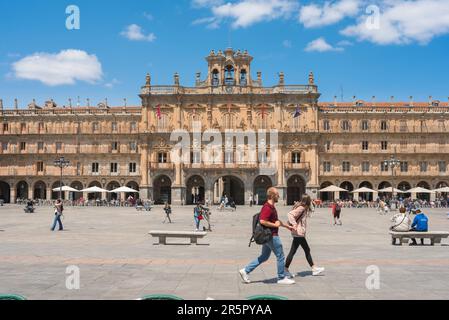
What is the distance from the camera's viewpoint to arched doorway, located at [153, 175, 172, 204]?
64.1 meters

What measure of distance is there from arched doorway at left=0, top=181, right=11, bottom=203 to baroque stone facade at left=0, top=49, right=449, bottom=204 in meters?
2.40

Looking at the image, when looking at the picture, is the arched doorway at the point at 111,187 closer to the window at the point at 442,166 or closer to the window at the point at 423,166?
the window at the point at 423,166

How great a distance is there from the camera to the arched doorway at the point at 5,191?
69938 mm

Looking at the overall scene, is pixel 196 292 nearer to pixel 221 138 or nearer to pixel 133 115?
pixel 221 138

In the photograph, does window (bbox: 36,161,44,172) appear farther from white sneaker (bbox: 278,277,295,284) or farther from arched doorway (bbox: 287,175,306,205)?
white sneaker (bbox: 278,277,295,284)

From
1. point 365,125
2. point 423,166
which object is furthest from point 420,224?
point 423,166

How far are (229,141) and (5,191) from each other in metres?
34.8

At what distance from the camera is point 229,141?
61375 mm

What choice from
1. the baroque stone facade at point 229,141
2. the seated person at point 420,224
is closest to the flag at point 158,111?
the baroque stone facade at point 229,141

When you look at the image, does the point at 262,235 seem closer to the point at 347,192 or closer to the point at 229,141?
the point at 229,141
